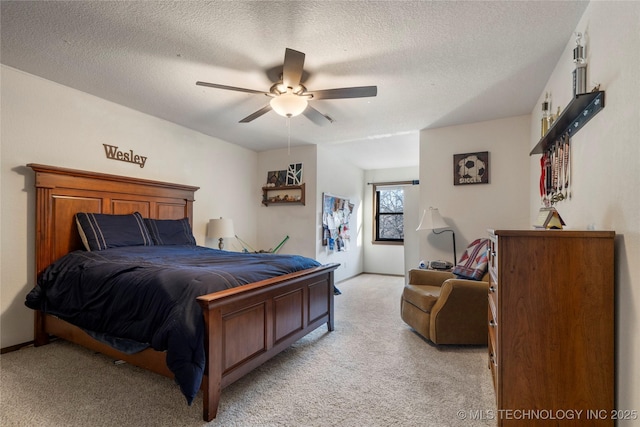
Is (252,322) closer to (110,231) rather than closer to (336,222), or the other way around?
(110,231)

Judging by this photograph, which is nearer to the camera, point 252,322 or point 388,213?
point 252,322

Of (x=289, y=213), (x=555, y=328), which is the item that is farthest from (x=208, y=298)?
(x=289, y=213)

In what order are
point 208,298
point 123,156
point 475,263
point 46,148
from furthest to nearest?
point 123,156 → point 475,263 → point 46,148 → point 208,298

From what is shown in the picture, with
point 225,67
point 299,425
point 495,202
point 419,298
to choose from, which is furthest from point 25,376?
point 495,202

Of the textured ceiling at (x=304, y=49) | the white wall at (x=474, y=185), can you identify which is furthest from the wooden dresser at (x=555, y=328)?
the white wall at (x=474, y=185)

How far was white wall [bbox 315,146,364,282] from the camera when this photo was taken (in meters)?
4.93

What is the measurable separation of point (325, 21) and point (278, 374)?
245 cm

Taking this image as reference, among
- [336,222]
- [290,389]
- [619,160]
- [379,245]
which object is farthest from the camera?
[379,245]

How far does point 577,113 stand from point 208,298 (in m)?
2.42

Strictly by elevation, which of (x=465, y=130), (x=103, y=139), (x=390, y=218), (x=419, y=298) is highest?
(x=465, y=130)

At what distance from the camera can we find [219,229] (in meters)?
4.12

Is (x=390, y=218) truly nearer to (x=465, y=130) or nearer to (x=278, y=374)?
(x=465, y=130)

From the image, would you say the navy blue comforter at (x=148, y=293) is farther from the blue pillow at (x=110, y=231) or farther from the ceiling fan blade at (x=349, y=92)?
the ceiling fan blade at (x=349, y=92)

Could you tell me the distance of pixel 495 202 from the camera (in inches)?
144
